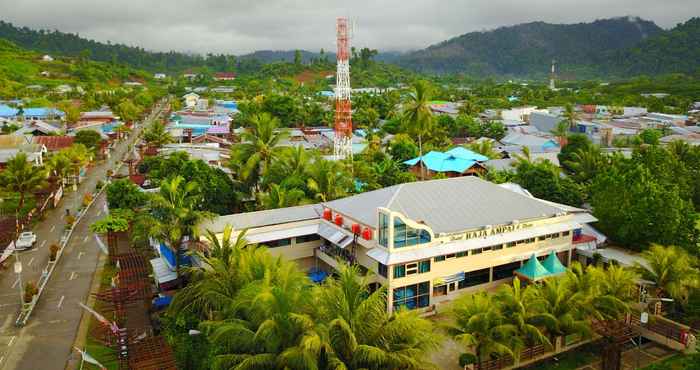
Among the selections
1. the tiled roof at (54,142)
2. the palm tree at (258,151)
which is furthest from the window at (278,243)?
the tiled roof at (54,142)

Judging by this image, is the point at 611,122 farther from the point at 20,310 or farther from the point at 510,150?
the point at 20,310

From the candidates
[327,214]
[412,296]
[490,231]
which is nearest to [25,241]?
[327,214]

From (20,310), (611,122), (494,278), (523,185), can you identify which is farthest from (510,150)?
(20,310)

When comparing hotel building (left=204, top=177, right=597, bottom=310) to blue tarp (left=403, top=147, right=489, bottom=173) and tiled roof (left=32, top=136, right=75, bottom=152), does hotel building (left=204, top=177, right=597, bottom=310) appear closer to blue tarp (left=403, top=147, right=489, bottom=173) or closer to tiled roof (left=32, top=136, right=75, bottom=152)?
blue tarp (left=403, top=147, right=489, bottom=173)

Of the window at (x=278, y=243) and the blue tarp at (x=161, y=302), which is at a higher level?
the window at (x=278, y=243)

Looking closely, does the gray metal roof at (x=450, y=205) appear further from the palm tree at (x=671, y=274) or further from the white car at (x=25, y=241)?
the white car at (x=25, y=241)

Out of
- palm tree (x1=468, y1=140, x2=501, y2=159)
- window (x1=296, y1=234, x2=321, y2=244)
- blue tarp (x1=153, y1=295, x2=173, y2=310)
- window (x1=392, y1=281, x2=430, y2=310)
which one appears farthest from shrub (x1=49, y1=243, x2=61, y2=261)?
palm tree (x1=468, y1=140, x2=501, y2=159)
